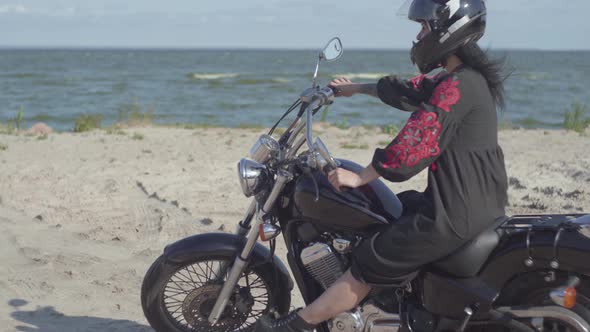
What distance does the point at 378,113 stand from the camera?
60.5 ft

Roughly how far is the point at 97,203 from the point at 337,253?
4100mm

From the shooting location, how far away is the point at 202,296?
12.9ft

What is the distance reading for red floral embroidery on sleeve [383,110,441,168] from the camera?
3104 millimetres

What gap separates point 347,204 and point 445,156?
1.63 feet

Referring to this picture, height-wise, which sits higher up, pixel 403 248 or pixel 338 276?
pixel 403 248

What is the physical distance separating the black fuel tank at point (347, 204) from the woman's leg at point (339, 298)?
0.25 metres

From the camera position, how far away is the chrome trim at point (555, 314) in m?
3.11

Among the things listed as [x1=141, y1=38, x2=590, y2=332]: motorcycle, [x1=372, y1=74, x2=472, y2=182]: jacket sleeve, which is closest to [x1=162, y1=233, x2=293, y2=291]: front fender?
[x1=141, y1=38, x2=590, y2=332]: motorcycle

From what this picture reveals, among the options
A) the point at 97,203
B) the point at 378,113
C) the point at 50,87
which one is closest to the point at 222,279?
the point at 97,203

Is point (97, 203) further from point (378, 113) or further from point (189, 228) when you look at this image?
point (378, 113)

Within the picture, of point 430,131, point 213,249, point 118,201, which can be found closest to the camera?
point 430,131

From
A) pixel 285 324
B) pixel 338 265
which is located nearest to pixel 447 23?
pixel 338 265

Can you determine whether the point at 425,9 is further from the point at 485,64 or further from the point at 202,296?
the point at 202,296

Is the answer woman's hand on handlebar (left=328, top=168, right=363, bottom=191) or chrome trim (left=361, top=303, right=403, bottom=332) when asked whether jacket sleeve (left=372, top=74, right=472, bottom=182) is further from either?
chrome trim (left=361, top=303, right=403, bottom=332)
